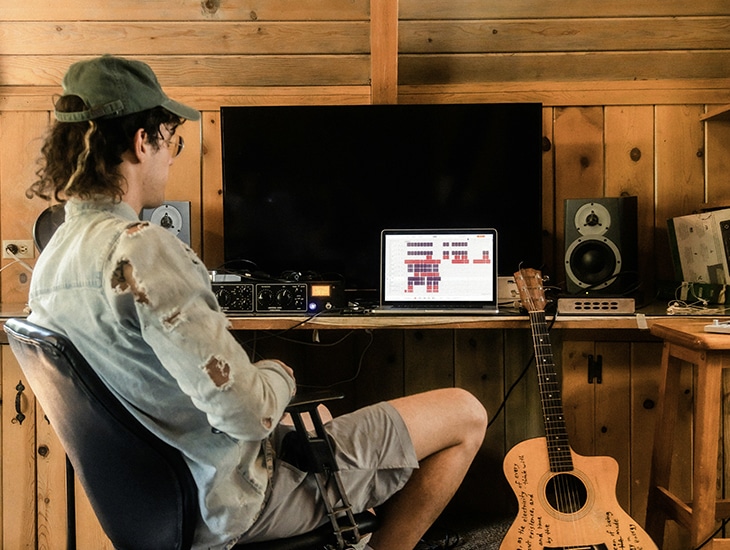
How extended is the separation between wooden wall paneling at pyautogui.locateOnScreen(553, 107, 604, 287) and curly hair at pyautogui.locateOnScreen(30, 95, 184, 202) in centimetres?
169

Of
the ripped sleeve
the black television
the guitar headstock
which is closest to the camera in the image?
the ripped sleeve

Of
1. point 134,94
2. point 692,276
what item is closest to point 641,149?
point 692,276

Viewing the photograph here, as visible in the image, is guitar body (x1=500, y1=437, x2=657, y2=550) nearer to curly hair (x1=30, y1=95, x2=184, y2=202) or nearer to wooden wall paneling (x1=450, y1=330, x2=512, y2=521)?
wooden wall paneling (x1=450, y1=330, x2=512, y2=521)

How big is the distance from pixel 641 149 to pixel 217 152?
155 centimetres

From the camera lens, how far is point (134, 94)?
1.09 metres

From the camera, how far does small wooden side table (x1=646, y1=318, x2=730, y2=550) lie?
5.34 feet

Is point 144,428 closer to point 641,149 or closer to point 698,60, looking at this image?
point 641,149

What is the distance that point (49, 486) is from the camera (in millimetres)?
2104

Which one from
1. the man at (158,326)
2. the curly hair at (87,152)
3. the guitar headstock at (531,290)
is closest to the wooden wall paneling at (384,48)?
the guitar headstock at (531,290)

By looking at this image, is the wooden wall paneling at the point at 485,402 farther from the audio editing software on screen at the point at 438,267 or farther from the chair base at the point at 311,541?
the chair base at the point at 311,541

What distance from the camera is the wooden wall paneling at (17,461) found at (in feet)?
6.86

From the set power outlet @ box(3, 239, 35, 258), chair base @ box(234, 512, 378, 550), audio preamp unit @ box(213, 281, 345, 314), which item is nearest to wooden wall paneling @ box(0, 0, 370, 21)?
power outlet @ box(3, 239, 35, 258)

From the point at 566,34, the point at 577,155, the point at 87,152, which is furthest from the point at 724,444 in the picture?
the point at 87,152

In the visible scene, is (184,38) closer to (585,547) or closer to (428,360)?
(428,360)
